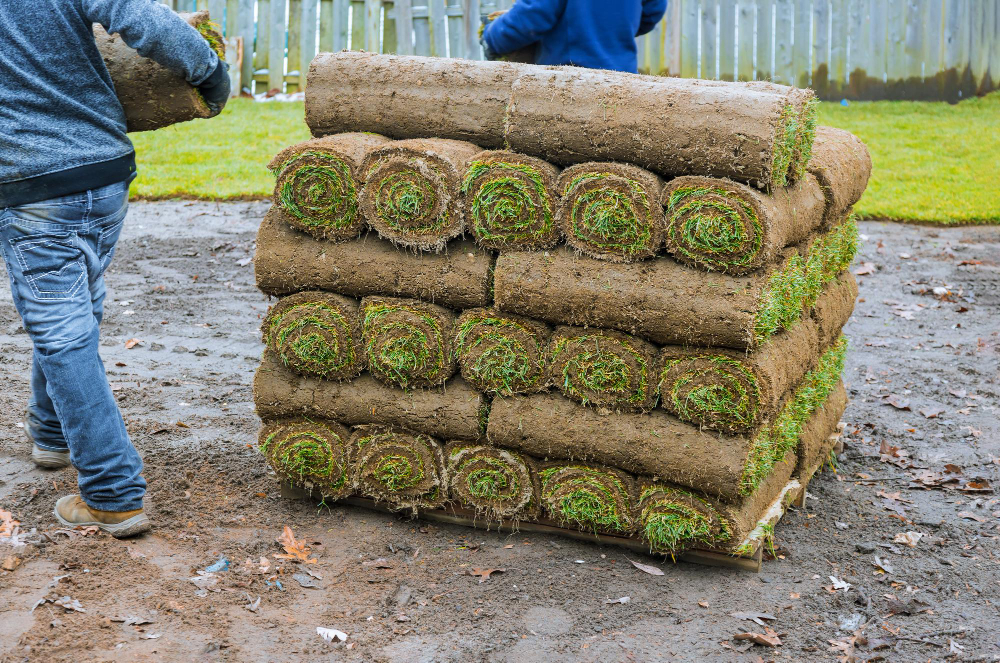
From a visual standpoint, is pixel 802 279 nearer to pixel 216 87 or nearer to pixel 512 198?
pixel 512 198

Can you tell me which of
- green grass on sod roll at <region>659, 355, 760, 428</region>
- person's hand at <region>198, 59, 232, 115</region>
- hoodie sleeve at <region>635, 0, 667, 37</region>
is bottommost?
green grass on sod roll at <region>659, 355, 760, 428</region>

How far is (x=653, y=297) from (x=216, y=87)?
200cm

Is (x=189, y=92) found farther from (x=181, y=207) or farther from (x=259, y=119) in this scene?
(x=259, y=119)

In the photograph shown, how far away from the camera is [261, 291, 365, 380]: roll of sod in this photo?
4.33 m

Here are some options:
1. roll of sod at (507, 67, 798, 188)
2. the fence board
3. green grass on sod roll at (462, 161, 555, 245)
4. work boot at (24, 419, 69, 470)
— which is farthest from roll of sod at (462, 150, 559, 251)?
the fence board

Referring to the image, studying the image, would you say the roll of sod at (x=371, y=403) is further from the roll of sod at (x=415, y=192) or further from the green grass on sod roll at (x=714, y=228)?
the green grass on sod roll at (x=714, y=228)

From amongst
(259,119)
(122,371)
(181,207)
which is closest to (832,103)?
(259,119)

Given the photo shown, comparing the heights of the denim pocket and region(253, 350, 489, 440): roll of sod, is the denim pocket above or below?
above

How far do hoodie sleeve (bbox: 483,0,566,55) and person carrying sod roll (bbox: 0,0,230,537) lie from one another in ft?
5.78

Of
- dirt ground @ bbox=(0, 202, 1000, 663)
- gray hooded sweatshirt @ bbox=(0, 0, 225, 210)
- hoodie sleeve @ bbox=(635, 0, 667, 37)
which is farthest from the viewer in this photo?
hoodie sleeve @ bbox=(635, 0, 667, 37)

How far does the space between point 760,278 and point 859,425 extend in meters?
2.57

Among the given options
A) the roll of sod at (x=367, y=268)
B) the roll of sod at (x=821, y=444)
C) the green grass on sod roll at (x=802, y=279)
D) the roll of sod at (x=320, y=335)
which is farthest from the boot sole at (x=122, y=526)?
the roll of sod at (x=821, y=444)

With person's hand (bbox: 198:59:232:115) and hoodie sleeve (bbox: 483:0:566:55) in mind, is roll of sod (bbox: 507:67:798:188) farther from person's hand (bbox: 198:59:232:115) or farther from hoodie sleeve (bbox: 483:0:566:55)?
hoodie sleeve (bbox: 483:0:566:55)

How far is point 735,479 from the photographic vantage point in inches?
155
